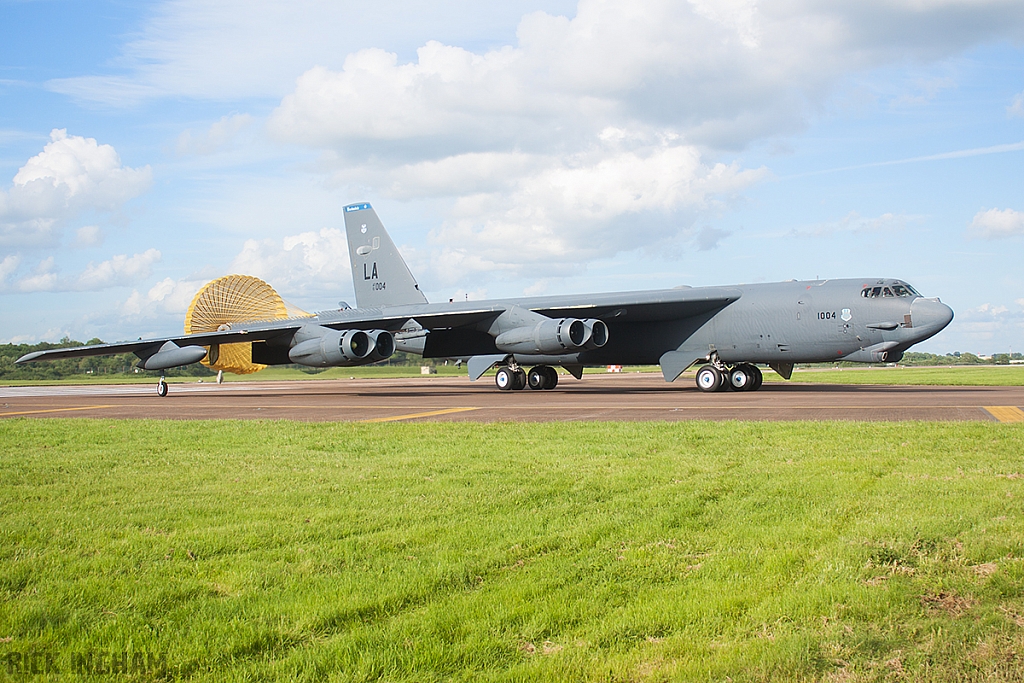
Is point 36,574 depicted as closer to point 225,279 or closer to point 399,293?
point 399,293

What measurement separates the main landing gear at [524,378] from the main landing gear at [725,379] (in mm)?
6654

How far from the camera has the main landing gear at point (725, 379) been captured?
25.1 m

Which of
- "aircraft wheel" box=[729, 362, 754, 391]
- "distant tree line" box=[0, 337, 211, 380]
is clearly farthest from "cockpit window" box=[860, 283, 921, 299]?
"distant tree line" box=[0, 337, 211, 380]

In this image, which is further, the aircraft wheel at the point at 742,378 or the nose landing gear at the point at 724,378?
the aircraft wheel at the point at 742,378

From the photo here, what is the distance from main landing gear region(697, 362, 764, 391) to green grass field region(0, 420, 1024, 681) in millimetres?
16178

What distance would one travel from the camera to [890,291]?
2212 centimetres

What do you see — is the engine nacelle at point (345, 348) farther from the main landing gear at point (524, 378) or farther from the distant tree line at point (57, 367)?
the distant tree line at point (57, 367)

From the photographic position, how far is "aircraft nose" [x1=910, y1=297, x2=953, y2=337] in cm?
2128

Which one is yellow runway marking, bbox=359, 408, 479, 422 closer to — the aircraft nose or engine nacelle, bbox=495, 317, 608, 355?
engine nacelle, bbox=495, 317, 608, 355

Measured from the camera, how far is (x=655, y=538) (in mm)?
5477

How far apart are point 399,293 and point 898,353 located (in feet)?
60.7

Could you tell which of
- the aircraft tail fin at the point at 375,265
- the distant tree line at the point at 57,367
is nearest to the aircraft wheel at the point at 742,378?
the aircraft tail fin at the point at 375,265

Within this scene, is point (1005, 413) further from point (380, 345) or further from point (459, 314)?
point (380, 345)

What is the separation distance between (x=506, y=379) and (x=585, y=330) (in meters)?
6.15
